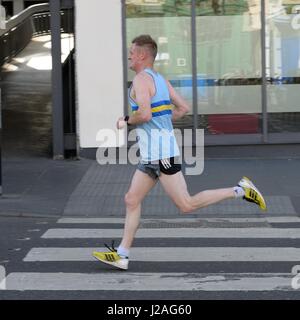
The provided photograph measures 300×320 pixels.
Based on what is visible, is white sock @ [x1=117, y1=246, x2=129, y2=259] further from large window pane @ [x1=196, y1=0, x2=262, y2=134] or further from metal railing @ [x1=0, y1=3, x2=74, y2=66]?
metal railing @ [x1=0, y1=3, x2=74, y2=66]

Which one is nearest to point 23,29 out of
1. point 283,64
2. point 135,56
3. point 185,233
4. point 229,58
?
point 229,58

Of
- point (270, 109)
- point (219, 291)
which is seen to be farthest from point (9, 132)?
point (219, 291)

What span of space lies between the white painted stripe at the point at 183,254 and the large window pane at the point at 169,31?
19.4ft

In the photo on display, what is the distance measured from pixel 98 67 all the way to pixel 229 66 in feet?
7.39

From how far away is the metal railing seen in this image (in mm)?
25125

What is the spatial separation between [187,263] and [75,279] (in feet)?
3.63

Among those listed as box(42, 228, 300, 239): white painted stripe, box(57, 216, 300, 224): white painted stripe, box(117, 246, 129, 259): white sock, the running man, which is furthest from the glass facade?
box(117, 246, 129, 259): white sock

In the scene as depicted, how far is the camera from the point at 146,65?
21.7 ft

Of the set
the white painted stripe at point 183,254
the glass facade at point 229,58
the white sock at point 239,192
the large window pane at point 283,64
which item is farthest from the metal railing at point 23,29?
the white sock at point 239,192

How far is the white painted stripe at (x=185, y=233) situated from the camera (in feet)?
27.2

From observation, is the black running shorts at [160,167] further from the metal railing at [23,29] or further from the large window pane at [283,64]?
the metal railing at [23,29]

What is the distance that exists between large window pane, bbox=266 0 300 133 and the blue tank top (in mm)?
7051

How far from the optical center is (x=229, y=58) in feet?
43.7
